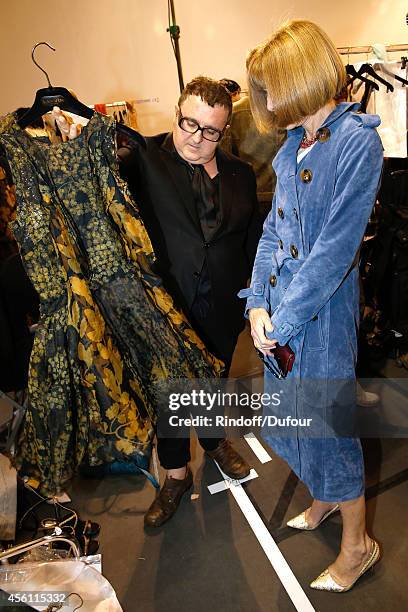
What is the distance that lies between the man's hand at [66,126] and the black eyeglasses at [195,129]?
321mm

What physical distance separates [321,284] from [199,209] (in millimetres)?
617

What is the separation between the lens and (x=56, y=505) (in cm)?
165

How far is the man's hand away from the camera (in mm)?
1198

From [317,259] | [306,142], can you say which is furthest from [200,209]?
[317,259]

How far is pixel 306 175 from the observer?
3.05ft

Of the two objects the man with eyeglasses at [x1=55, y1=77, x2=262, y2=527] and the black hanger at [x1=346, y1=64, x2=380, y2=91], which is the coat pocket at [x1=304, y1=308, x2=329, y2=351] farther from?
the black hanger at [x1=346, y1=64, x2=380, y2=91]

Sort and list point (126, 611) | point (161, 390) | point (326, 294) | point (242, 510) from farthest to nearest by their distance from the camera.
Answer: point (242, 510), point (161, 390), point (126, 611), point (326, 294)

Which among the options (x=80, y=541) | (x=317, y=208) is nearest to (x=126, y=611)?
(x=80, y=541)

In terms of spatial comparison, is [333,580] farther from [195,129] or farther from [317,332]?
[195,129]

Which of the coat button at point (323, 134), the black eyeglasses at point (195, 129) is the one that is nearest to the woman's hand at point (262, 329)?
the coat button at point (323, 134)

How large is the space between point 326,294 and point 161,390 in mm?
778

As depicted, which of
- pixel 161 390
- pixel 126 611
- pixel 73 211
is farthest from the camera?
pixel 161 390

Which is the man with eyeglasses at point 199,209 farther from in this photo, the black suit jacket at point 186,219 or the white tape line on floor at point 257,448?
the white tape line on floor at point 257,448

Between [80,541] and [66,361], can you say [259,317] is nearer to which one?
[66,361]
